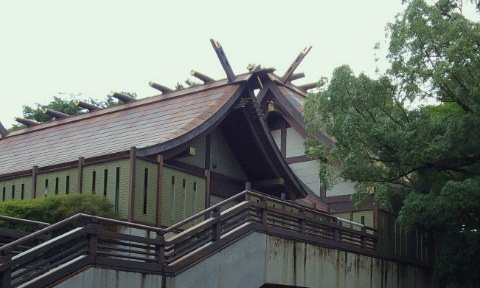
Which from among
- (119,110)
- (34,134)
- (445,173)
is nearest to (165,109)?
(119,110)

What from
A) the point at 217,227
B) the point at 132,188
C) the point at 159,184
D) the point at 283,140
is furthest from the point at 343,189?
the point at 217,227

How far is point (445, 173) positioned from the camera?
67.5ft

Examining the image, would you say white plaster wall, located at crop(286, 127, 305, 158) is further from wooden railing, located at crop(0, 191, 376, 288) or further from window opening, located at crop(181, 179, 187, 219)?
window opening, located at crop(181, 179, 187, 219)

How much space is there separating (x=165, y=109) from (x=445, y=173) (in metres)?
7.11

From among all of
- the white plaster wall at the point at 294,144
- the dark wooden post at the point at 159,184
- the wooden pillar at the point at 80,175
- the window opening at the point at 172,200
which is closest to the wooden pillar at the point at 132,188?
the dark wooden post at the point at 159,184

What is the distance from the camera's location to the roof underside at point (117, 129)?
63.7ft

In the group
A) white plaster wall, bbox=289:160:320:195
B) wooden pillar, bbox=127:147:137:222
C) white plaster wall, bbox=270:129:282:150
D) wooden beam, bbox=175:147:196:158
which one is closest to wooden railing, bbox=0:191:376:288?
wooden pillar, bbox=127:147:137:222

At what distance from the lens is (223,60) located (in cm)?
2075

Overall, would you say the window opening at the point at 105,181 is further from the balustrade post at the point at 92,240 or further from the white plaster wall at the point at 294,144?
the white plaster wall at the point at 294,144

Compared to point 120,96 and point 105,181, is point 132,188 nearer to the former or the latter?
point 105,181

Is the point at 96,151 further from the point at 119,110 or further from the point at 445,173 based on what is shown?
the point at 445,173

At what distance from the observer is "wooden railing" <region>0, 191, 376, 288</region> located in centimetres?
1178

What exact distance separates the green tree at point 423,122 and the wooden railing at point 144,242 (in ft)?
6.12

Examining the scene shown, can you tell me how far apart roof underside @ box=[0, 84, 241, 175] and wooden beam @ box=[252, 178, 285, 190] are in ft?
9.68
